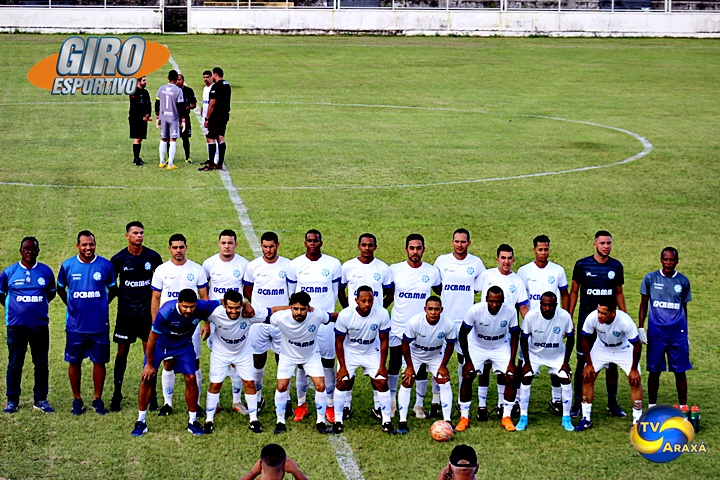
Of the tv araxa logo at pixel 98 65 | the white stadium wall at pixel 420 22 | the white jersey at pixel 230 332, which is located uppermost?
the white stadium wall at pixel 420 22

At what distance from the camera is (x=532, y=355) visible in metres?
11.4

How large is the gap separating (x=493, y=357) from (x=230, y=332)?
2.96 meters

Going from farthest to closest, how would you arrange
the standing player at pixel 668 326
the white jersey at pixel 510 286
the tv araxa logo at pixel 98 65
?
the tv araxa logo at pixel 98 65, the white jersey at pixel 510 286, the standing player at pixel 668 326

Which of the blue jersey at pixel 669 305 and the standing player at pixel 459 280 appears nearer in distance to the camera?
the blue jersey at pixel 669 305

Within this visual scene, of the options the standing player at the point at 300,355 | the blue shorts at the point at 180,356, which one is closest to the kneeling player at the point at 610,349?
the standing player at the point at 300,355

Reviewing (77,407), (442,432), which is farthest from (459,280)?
(77,407)

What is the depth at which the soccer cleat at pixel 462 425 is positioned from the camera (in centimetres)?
1102

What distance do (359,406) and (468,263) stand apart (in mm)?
2145

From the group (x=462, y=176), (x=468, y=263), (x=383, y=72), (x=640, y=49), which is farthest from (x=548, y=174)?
(x=640, y=49)

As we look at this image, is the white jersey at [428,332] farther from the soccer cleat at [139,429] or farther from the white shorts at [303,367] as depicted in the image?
the soccer cleat at [139,429]

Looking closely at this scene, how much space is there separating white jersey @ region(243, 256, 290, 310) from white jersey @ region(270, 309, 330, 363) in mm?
755

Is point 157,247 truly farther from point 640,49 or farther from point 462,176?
point 640,49

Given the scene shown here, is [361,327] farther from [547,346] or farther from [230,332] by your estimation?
[547,346]

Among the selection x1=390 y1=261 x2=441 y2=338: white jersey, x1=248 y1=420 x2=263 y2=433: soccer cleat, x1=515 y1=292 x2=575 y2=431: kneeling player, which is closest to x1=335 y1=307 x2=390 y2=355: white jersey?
x1=390 y1=261 x2=441 y2=338: white jersey
